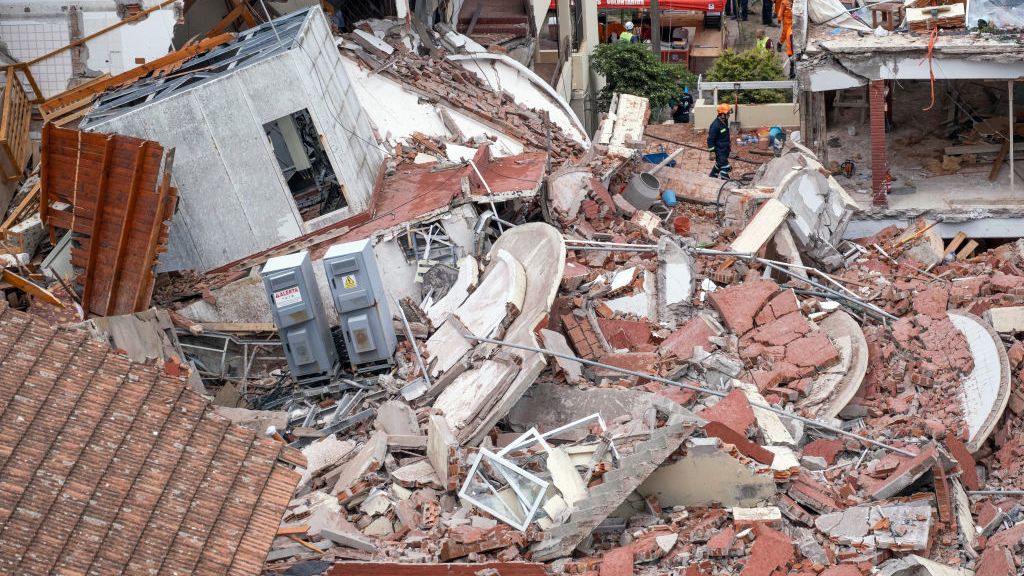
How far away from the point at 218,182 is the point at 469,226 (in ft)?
9.77

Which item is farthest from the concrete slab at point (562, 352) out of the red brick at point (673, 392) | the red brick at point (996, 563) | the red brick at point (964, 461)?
the red brick at point (996, 563)

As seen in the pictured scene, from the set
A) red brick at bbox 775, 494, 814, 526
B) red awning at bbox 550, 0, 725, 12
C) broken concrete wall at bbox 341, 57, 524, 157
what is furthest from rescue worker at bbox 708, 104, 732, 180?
red awning at bbox 550, 0, 725, 12

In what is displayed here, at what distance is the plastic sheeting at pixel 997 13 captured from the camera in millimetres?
18547

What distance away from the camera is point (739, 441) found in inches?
464

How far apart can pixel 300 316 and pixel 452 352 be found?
1.63 m

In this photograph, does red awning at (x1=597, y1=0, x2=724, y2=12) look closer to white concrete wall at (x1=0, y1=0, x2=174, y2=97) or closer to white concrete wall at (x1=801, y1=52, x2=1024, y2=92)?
white concrete wall at (x1=801, y1=52, x2=1024, y2=92)

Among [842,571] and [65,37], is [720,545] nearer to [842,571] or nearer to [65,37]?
[842,571]

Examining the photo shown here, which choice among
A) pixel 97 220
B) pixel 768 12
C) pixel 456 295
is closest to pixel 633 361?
pixel 456 295

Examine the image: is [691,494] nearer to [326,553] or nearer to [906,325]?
[326,553]

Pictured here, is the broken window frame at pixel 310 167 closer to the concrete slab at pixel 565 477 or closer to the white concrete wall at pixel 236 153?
the white concrete wall at pixel 236 153

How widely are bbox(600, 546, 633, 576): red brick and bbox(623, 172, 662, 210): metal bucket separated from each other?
8036 mm

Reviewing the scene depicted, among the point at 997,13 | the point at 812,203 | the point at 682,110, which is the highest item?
the point at 997,13

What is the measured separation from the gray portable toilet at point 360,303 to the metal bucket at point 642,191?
5.42 metres

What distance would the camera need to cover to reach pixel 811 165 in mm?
18625
